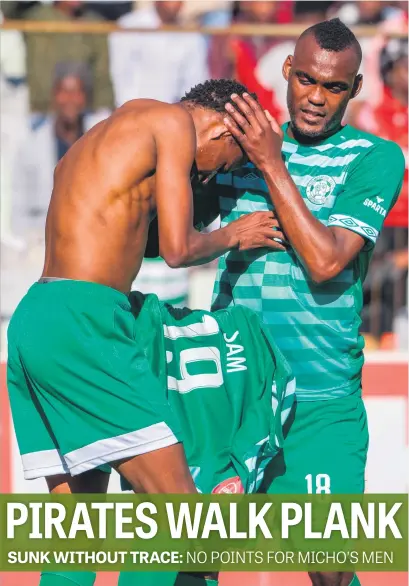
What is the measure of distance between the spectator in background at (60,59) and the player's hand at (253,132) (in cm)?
334

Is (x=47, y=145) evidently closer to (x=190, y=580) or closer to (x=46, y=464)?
(x=46, y=464)

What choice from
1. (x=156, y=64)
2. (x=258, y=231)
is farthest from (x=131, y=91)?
(x=258, y=231)

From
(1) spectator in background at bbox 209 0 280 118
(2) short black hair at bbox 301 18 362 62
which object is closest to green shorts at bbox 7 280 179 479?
(2) short black hair at bbox 301 18 362 62

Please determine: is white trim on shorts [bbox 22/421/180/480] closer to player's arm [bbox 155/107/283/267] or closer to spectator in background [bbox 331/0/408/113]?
player's arm [bbox 155/107/283/267]

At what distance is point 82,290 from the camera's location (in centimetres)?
327

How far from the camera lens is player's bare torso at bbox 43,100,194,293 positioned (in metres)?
3.28

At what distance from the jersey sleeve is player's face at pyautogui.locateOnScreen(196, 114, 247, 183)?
16.5 inches

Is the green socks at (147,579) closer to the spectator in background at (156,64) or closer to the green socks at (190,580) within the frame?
the green socks at (190,580)

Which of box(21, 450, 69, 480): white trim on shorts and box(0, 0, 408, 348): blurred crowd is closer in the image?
box(21, 450, 69, 480): white trim on shorts

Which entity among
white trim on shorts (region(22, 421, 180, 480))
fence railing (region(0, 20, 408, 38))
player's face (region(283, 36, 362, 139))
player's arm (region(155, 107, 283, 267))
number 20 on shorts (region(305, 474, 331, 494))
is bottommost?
white trim on shorts (region(22, 421, 180, 480))

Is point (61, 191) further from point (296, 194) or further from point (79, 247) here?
point (296, 194)

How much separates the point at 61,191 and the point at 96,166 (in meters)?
0.16

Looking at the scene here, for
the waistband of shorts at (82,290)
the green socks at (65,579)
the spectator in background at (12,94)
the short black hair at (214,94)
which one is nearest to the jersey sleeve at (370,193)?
the short black hair at (214,94)

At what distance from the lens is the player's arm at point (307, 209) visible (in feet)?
11.4
